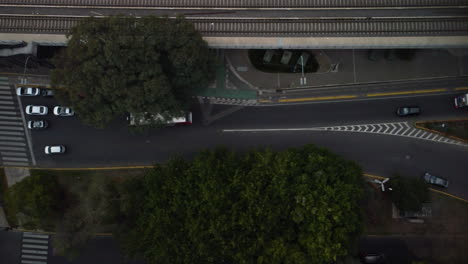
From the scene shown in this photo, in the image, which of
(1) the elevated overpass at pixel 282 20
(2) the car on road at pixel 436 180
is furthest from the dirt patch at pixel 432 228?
(1) the elevated overpass at pixel 282 20

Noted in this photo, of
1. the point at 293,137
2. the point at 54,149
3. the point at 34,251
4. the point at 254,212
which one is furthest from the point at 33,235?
the point at 293,137

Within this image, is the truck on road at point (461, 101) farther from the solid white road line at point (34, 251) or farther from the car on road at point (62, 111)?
the solid white road line at point (34, 251)

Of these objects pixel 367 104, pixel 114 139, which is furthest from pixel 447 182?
pixel 114 139

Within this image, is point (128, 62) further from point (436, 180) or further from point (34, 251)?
point (436, 180)

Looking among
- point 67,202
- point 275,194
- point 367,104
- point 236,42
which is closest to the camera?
point 275,194

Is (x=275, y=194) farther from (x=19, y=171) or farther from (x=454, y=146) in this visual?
A: (x=19, y=171)

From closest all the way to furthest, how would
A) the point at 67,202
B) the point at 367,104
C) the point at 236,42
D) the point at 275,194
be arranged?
the point at 275,194, the point at 236,42, the point at 67,202, the point at 367,104

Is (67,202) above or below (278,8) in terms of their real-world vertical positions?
below

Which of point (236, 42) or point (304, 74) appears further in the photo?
point (304, 74)
